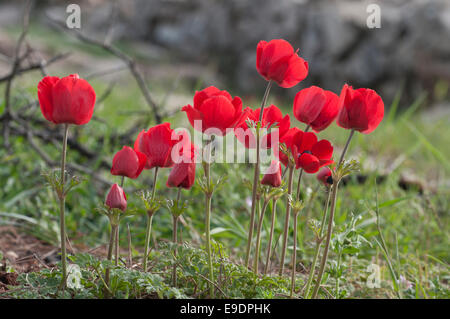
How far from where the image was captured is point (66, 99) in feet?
2.38

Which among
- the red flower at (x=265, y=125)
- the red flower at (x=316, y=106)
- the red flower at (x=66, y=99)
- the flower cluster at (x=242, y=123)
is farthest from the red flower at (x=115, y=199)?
the red flower at (x=316, y=106)

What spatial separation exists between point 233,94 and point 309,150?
5508mm

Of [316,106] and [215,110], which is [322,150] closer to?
[316,106]

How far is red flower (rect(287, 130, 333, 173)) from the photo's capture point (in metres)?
0.81

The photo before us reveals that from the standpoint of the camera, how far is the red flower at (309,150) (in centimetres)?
81

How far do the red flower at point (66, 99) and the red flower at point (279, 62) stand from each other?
30 cm

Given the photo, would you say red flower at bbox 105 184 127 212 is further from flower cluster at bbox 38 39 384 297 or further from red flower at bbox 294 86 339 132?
red flower at bbox 294 86 339 132

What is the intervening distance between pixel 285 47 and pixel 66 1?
11658 mm

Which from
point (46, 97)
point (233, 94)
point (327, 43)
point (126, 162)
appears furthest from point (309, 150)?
point (233, 94)

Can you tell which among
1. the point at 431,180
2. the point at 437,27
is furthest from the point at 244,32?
the point at 431,180

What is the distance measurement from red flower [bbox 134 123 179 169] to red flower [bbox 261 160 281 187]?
0.60 feet

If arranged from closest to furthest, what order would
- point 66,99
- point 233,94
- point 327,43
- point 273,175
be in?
point 66,99 → point 273,175 → point 327,43 → point 233,94

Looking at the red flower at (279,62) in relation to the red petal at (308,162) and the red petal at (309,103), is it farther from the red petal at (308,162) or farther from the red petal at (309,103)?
the red petal at (308,162)

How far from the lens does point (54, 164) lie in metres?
1.80
